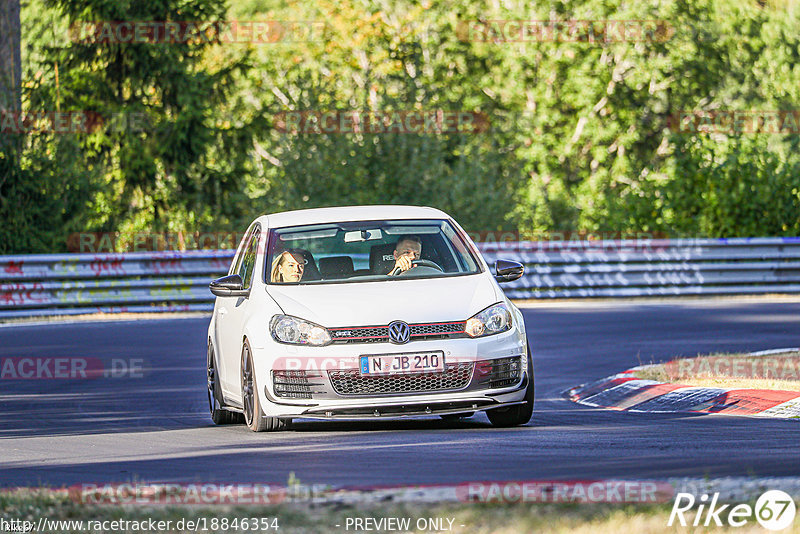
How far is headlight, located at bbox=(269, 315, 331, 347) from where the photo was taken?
1008 cm

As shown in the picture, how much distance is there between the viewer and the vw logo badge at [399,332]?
999 centimetres

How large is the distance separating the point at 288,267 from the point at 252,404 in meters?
1.05

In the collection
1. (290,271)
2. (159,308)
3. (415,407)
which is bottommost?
(159,308)

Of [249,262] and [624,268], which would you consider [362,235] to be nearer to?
[249,262]

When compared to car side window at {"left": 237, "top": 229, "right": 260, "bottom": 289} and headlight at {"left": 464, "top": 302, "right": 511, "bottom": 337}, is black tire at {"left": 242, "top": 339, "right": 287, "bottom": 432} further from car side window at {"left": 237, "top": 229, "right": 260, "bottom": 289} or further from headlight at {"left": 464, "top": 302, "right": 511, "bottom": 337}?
headlight at {"left": 464, "top": 302, "right": 511, "bottom": 337}

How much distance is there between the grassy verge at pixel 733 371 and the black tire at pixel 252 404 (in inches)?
148

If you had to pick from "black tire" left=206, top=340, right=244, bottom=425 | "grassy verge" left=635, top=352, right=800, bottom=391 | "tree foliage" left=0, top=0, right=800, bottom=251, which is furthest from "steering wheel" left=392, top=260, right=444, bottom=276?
"tree foliage" left=0, top=0, right=800, bottom=251

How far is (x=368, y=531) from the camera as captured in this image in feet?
19.7

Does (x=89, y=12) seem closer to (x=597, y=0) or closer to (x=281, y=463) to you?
(x=597, y=0)

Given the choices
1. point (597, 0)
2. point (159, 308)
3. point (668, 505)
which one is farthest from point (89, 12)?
point (668, 505)

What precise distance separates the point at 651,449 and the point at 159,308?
16.3m

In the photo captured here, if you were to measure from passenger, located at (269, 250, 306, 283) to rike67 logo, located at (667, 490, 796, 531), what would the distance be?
4.90 metres

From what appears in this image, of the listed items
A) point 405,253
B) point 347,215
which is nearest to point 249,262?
point 347,215

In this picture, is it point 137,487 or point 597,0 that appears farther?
point 597,0
